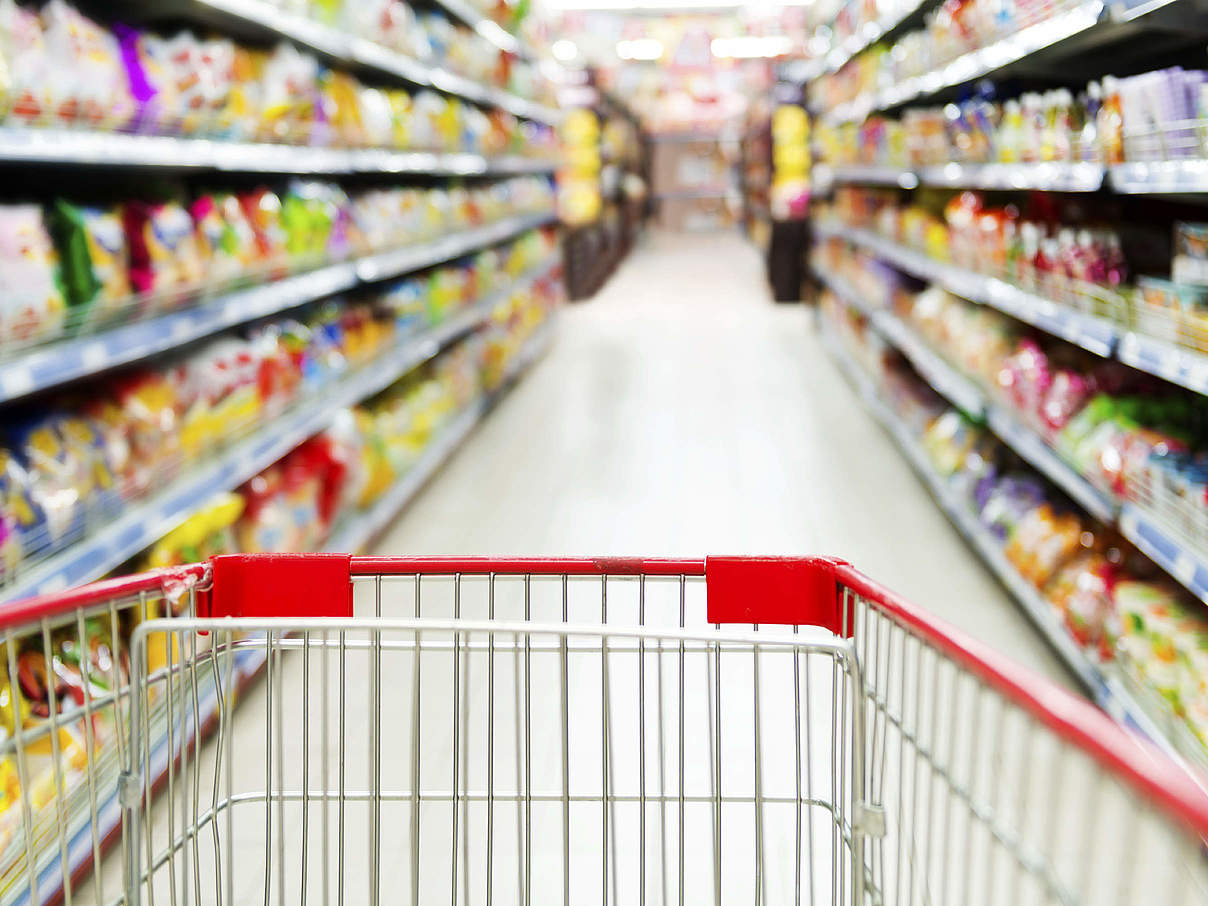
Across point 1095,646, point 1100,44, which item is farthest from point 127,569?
point 1100,44

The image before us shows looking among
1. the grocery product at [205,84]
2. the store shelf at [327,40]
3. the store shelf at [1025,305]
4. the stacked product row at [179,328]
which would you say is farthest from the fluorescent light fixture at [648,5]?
the stacked product row at [179,328]

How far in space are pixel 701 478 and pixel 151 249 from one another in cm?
272

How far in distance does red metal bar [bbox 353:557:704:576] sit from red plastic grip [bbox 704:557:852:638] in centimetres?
3

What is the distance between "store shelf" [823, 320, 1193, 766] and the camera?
230 centimetres

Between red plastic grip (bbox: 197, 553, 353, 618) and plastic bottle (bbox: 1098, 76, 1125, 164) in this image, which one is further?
plastic bottle (bbox: 1098, 76, 1125, 164)

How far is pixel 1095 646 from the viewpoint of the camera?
103 inches

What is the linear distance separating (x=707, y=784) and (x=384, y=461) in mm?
2112

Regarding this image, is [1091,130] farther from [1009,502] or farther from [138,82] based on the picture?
[138,82]

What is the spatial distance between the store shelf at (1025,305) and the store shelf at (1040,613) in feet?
2.14

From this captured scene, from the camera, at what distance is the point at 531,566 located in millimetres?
1330

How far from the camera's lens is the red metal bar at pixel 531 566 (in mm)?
1331

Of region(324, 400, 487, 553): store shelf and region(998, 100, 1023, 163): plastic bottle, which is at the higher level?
region(998, 100, 1023, 163): plastic bottle

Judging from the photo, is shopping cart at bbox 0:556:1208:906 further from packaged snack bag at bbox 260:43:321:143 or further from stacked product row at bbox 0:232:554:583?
packaged snack bag at bbox 260:43:321:143

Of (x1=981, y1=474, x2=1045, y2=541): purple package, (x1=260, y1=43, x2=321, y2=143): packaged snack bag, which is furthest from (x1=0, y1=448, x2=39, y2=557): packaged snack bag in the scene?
(x1=981, y1=474, x2=1045, y2=541): purple package
